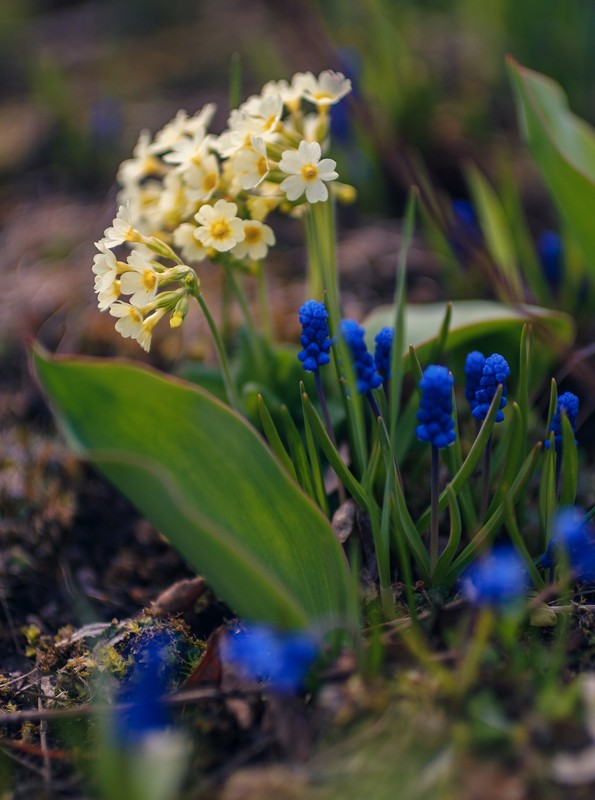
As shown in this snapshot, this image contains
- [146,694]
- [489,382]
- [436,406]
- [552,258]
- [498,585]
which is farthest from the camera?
[552,258]

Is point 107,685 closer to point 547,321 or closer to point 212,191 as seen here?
point 212,191

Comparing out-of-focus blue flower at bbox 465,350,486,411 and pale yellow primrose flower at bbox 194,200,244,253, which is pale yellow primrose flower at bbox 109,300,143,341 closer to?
pale yellow primrose flower at bbox 194,200,244,253

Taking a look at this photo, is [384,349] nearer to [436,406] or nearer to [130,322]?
[436,406]

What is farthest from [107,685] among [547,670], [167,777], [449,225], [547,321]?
[449,225]

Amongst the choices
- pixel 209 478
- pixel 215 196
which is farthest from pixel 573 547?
pixel 215 196

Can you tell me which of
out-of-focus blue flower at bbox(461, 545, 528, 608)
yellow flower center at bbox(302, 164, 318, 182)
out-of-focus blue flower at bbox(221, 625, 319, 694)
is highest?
yellow flower center at bbox(302, 164, 318, 182)

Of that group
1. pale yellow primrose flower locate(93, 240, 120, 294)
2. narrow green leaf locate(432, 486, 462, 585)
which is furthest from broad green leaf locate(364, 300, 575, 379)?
pale yellow primrose flower locate(93, 240, 120, 294)

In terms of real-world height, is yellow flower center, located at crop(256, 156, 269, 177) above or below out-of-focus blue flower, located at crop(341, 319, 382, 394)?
above

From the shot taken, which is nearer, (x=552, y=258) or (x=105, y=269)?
(x=105, y=269)
